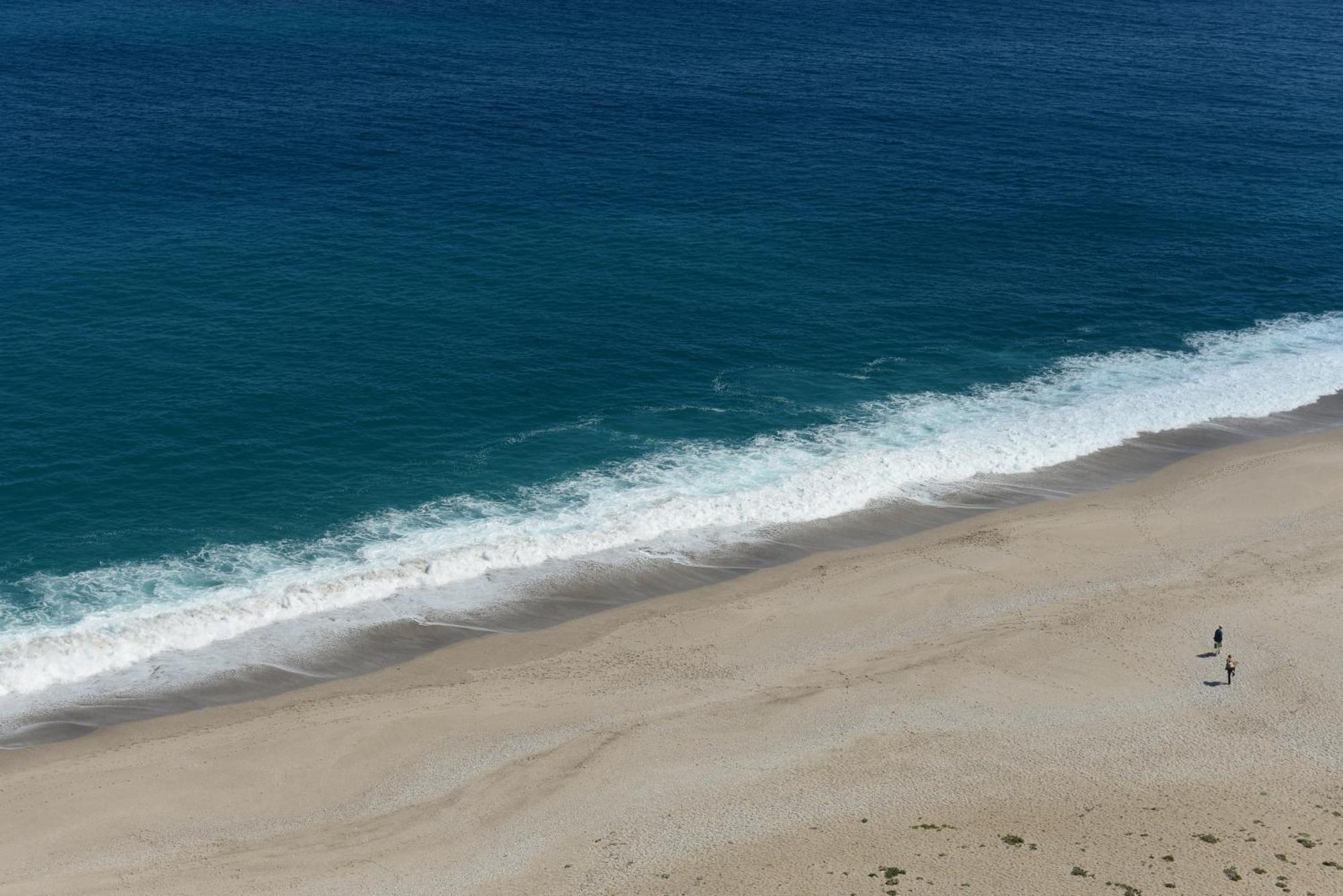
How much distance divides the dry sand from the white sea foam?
604 cm

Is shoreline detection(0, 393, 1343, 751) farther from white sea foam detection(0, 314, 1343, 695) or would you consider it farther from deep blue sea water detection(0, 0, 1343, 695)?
deep blue sea water detection(0, 0, 1343, 695)

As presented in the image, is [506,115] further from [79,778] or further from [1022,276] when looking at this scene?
[79,778]

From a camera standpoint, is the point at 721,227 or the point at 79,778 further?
the point at 721,227

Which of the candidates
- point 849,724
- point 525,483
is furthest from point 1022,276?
point 849,724

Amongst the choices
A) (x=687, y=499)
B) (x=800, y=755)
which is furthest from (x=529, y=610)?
(x=800, y=755)

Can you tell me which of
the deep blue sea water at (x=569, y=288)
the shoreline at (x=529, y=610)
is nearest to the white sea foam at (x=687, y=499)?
the deep blue sea water at (x=569, y=288)

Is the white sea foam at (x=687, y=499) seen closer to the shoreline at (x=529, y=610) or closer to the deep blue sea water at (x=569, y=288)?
the deep blue sea water at (x=569, y=288)

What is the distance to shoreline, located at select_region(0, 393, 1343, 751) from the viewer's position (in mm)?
59531

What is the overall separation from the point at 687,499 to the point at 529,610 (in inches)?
526

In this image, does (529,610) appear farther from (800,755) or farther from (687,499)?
(800,755)

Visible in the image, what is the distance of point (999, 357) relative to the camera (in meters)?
92.3

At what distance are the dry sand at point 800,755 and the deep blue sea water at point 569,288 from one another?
884 cm

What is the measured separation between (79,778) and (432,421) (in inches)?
1304

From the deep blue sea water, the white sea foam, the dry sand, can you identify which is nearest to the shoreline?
the white sea foam
